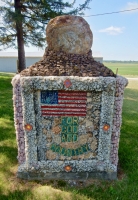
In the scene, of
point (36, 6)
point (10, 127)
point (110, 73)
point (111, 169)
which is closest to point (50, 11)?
point (36, 6)

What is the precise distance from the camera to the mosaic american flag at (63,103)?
295 centimetres

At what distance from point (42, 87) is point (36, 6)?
893cm

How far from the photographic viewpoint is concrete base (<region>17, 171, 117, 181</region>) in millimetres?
3303

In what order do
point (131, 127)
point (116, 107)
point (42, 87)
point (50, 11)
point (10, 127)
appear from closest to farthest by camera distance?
point (42, 87) < point (116, 107) < point (10, 127) < point (131, 127) < point (50, 11)

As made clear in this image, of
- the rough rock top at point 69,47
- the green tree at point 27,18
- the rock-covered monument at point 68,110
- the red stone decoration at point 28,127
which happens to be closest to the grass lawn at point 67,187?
the rock-covered monument at point 68,110

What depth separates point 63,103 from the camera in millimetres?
2986

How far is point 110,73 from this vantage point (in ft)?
10.0

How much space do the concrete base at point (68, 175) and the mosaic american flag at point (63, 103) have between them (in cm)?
109

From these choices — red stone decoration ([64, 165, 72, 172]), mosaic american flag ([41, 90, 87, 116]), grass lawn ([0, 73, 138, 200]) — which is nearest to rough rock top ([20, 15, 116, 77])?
mosaic american flag ([41, 90, 87, 116])

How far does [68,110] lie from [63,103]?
0.14m

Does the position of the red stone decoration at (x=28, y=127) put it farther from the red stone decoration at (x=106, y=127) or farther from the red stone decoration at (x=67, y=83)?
the red stone decoration at (x=106, y=127)

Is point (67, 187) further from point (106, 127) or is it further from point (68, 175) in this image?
point (106, 127)

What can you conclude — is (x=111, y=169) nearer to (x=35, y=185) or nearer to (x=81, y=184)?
(x=81, y=184)

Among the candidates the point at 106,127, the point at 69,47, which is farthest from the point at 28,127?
the point at 69,47
